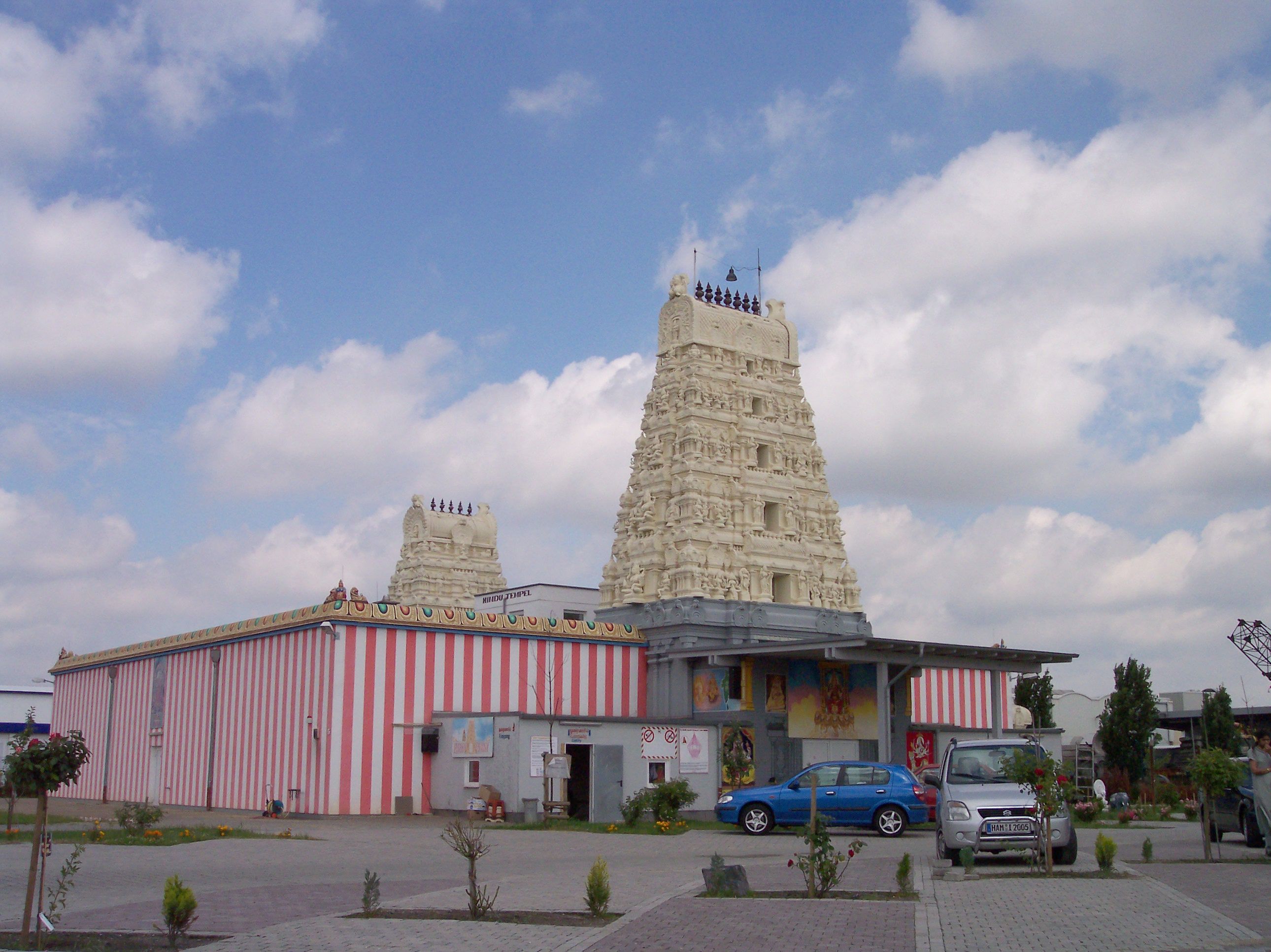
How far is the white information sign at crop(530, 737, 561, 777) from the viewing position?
3206 centimetres

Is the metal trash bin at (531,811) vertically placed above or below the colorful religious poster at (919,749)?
below

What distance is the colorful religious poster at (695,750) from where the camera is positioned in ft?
116

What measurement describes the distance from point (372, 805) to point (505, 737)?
206 inches

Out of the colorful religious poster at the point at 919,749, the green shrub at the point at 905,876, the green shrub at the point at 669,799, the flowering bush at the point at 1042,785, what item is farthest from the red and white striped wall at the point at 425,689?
the green shrub at the point at 905,876

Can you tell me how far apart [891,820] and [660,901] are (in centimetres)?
1274

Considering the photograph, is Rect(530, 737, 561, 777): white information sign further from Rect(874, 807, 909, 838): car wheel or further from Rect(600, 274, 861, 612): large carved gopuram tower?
Rect(600, 274, 861, 612): large carved gopuram tower

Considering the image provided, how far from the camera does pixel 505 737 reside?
107 feet

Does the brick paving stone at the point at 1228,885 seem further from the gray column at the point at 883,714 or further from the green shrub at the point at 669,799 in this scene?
the gray column at the point at 883,714

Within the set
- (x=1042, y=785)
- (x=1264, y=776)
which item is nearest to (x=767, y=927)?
(x=1042, y=785)

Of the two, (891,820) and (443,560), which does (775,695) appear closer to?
(891,820)

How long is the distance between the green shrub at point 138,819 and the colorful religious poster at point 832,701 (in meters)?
19.4

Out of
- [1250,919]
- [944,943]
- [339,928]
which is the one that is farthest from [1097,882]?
[339,928]

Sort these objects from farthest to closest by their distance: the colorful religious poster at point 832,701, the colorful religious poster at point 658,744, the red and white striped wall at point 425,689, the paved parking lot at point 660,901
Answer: the colorful religious poster at point 832,701, the red and white striped wall at point 425,689, the colorful religious poster at point 658,744, the paved parking lot at point 660,901

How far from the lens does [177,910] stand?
37.3 ft
